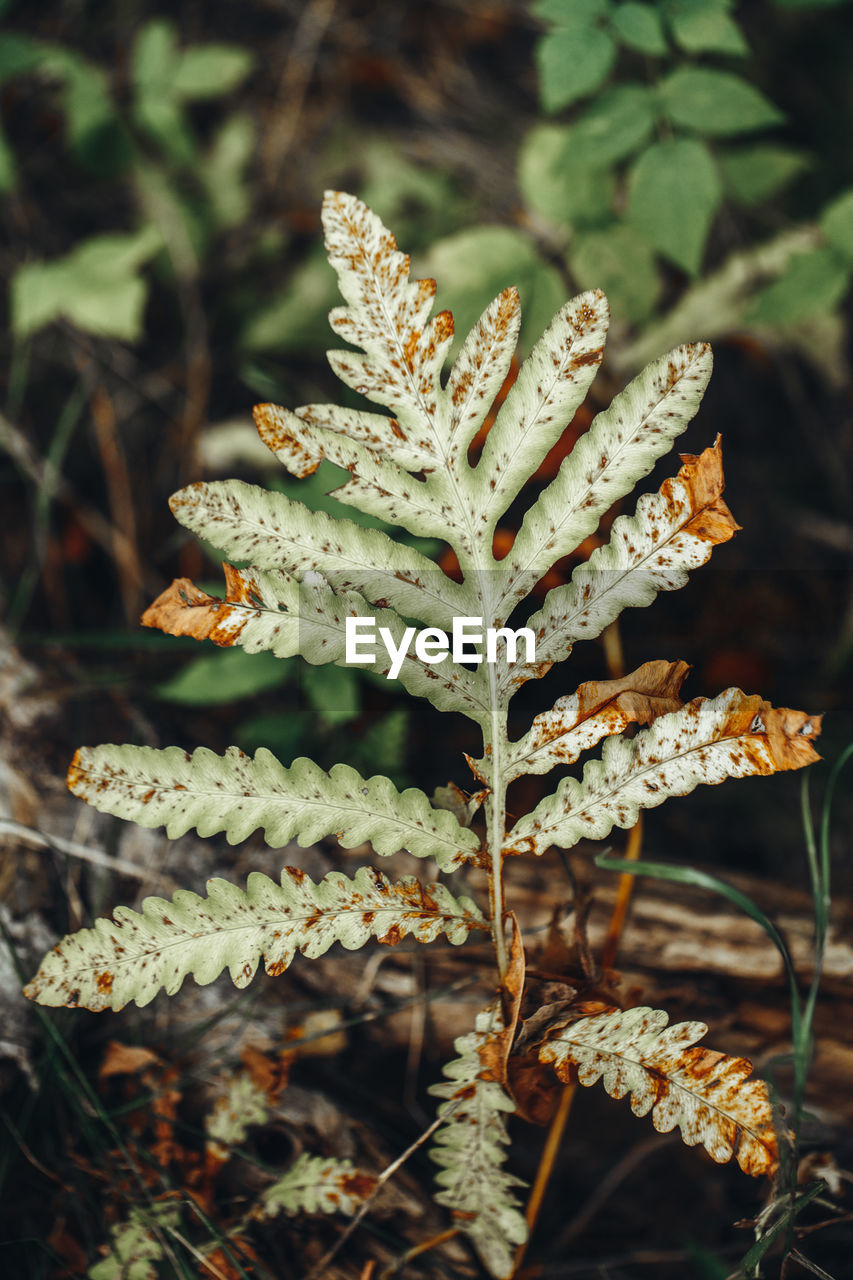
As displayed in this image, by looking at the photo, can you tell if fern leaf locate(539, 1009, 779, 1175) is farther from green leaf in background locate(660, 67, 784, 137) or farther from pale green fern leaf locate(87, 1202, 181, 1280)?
green leaf in background locate(660, 67, 784, 137)

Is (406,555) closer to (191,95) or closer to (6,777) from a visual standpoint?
(6,777)

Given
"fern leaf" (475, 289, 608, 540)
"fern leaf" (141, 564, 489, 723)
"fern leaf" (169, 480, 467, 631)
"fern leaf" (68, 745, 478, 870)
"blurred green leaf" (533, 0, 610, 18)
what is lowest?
"fern leaf" (68, 745, 478, 870)

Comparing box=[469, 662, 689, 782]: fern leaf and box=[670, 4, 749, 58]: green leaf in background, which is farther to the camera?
box=[670, 4, 749, 58]: green leaf in background

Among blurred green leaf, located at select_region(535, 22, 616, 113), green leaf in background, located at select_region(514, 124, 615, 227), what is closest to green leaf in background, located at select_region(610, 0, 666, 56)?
blurred green leaf, located at select_region(535, 22, 616, 113)

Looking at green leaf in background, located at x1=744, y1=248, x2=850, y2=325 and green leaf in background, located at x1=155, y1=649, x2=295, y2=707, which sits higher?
green leaf in background, located at x1=744, y1=248, x2=850, y2=325

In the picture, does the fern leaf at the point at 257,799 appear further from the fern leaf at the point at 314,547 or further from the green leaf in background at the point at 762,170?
the green leaf in background at the point at 762,170

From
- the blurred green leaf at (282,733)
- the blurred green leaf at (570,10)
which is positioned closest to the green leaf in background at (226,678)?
the blurred green leaf at (282,733)
